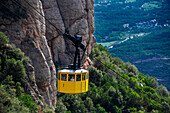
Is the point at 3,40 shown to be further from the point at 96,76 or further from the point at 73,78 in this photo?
the point at 96,76

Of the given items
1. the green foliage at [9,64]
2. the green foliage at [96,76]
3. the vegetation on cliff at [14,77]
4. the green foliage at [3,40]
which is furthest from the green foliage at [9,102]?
Result: the green foliage at [96,76]

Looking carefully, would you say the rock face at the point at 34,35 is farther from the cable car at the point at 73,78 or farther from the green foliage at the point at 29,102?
the cable car at the point at 73,78

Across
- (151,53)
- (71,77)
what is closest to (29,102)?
(71,77)

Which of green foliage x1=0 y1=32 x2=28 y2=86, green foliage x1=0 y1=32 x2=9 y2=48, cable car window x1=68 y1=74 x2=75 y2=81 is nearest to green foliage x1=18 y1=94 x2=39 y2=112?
green foliage x1=0 y1=32 x2=28 y2=86

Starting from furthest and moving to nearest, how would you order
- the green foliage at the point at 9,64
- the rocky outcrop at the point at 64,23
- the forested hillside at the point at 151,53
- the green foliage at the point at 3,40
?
the forested hillside at the point at 151,53, the rocky outcrop at the point at 64,23, the green foliage at the point at 3,40, the green foliage at the point at 9,64

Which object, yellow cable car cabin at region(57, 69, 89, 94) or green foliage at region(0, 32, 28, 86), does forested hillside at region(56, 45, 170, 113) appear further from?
yellow cable car cabin at region(57, 69, 89, 94)

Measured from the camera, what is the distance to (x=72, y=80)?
2483 cm

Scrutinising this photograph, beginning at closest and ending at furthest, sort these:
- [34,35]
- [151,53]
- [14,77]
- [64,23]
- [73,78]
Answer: [73,78] < [14,77] < [34,35] < [64,23] < [151,53]

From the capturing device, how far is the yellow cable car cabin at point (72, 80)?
965 inches

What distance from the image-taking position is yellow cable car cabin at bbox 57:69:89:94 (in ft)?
80.4

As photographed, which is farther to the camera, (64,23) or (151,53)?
(151,53)

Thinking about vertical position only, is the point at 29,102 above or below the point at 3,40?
below

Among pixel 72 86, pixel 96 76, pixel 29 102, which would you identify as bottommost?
pixel 96 76

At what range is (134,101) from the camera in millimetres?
64062
